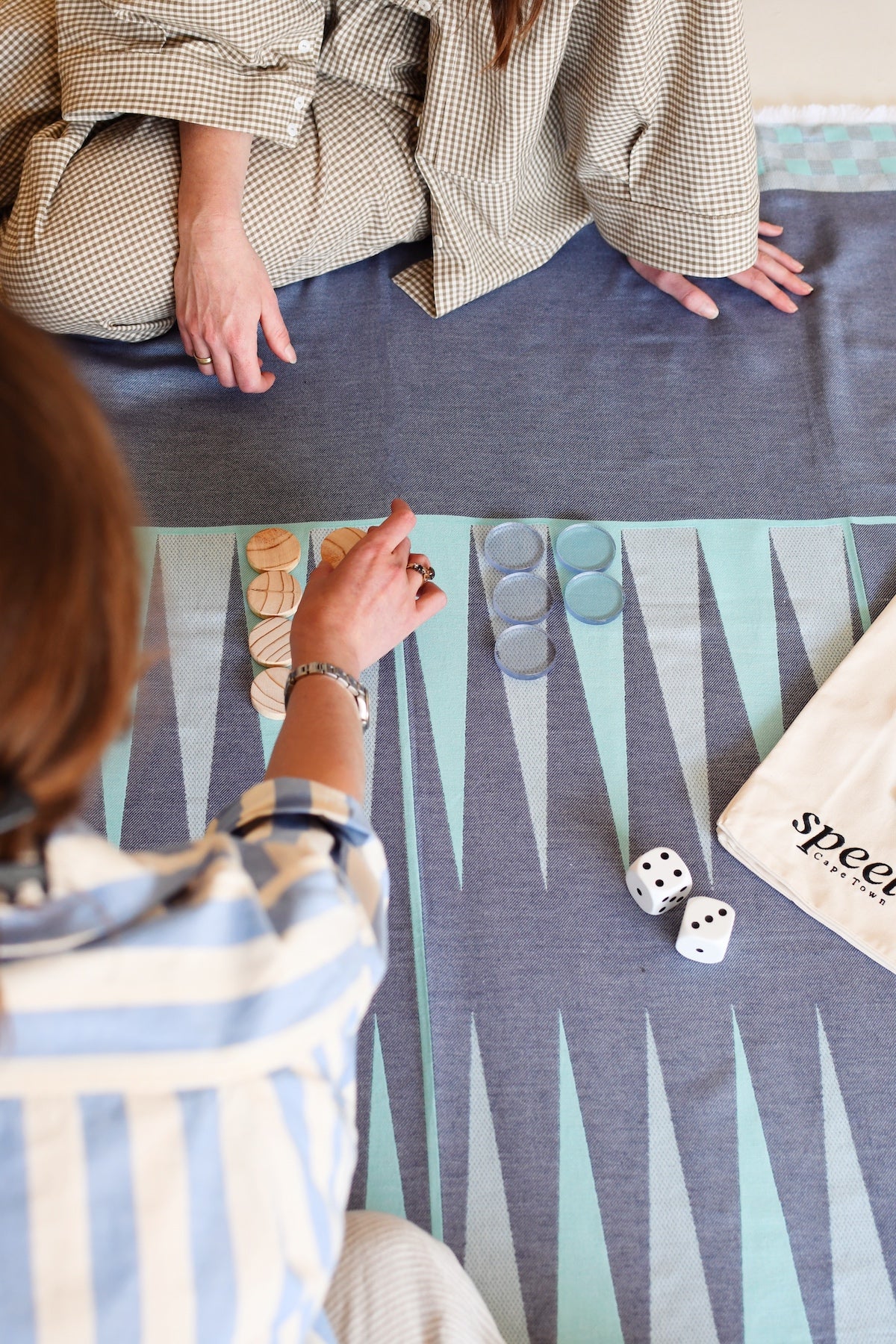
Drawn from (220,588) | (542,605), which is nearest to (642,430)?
(542,605)

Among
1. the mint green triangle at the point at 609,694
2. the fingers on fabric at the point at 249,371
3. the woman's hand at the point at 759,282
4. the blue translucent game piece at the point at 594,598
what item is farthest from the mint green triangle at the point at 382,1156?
Answer: the woman's hand at the point at 759,282

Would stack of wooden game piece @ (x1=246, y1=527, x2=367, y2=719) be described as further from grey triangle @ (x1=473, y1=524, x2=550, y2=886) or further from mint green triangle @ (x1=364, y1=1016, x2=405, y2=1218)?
mint green triangle @ (x1=364, y1=1016, x2=405, y2=1218)

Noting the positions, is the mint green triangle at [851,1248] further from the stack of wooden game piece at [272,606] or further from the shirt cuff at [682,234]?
the shirt cuff at [682,234]

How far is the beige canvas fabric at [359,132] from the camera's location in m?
1.33

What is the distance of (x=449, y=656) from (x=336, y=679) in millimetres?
312

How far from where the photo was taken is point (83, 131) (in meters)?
1.39

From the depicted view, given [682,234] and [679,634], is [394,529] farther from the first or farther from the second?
[682,234]

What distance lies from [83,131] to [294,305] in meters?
0.34

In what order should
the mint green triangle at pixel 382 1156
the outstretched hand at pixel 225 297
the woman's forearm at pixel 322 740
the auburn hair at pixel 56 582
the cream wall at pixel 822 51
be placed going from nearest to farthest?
the auburn hair at pixel 56 582 < the woman's forearm at pixel 322 740 < the mint green triangle at pixel 382 1156 < the outstretched hand at pixel 225 297 < the cream wall at pixel 822 51

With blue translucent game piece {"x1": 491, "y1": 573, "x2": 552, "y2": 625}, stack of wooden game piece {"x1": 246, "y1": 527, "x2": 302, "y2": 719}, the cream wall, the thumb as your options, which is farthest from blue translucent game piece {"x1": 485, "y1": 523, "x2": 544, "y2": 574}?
the cream wall

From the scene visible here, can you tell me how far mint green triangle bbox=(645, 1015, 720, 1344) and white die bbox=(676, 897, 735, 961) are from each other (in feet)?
0.45

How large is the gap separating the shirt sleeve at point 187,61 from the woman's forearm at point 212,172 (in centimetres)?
2

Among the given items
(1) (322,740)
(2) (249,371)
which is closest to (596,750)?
(1) (322,740)

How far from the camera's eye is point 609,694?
1.27m
